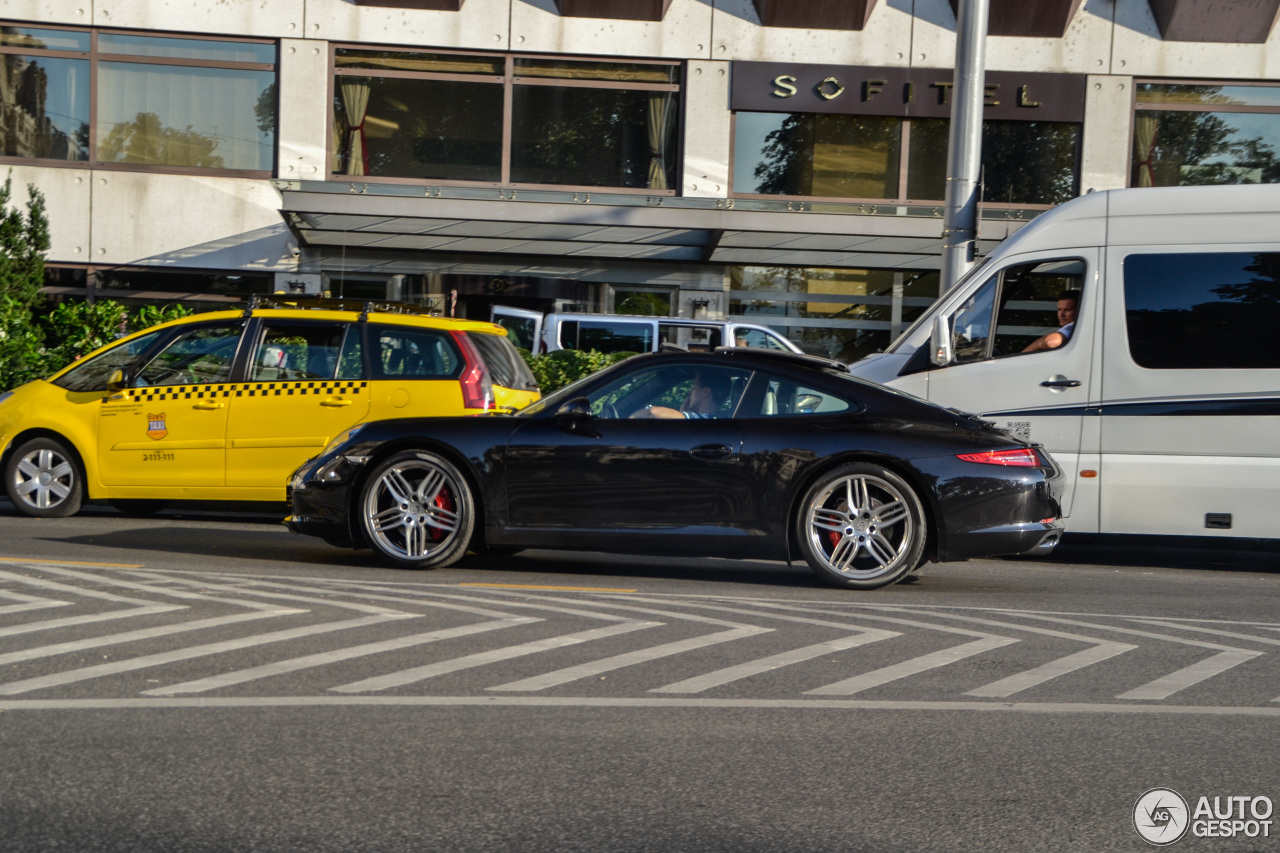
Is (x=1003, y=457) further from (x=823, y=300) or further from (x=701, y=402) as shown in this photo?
(x=823, y=300)

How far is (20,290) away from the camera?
17.4m

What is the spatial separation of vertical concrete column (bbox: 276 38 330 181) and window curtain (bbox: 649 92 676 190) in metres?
5.46

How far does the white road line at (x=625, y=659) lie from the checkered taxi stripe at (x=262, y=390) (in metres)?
4.81

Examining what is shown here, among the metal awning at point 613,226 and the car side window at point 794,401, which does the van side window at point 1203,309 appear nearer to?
the car side window at point 794,401

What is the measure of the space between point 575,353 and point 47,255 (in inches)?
449

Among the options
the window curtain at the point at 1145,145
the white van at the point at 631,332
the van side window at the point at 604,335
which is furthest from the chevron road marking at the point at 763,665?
the window curtain at the point at 1145,145

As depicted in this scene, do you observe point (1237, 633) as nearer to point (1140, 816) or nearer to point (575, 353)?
point (1140, 816)

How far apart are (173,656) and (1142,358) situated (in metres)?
6.75

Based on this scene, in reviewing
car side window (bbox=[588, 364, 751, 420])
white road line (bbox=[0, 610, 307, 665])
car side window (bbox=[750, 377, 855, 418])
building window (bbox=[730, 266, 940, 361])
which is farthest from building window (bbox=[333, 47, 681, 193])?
white road line (bbox=[0, 610, 307, 665])

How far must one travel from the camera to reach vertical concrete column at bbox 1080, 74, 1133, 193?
22234 millimetres

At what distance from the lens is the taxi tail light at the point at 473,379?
9.80m

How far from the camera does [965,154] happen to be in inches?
500

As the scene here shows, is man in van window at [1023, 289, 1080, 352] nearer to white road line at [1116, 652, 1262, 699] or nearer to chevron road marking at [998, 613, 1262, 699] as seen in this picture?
chevron road marking at [998, 613, 1262, 699]

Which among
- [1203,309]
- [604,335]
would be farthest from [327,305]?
[604,335]
